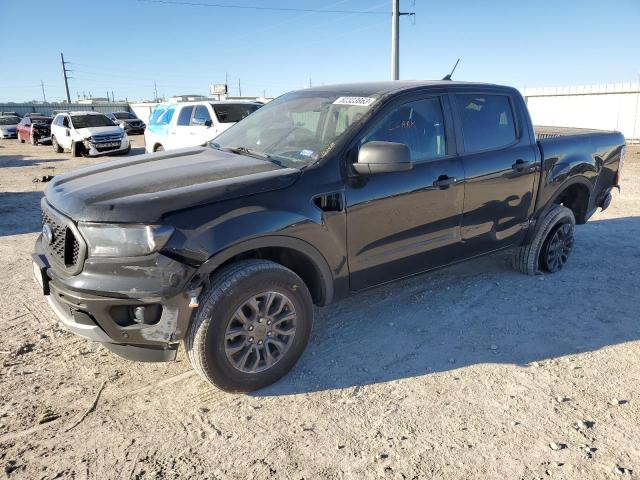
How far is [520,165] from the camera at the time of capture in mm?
4297

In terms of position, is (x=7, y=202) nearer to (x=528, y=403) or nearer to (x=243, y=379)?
(x=243, y=379)

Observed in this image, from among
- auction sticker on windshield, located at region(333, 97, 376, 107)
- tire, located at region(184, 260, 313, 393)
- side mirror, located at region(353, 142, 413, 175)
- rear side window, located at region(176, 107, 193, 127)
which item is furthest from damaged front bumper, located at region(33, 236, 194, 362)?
rear side window, located at region(176, 107, 193, 127)

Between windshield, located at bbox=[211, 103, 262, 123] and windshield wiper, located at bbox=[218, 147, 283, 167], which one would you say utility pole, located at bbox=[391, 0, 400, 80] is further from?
windshield wiper, located at bbox=[218, 147, 283, 167]

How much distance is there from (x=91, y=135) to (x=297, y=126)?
15.0 m

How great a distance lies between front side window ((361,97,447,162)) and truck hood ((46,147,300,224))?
32.3 inches

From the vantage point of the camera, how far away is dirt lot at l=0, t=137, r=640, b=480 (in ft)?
8.11

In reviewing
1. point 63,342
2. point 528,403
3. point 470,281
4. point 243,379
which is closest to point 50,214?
point 63,342

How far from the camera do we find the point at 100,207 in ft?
8.66

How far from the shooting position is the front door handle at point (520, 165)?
425 cm

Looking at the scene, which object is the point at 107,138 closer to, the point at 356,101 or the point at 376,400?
the point at 356,101

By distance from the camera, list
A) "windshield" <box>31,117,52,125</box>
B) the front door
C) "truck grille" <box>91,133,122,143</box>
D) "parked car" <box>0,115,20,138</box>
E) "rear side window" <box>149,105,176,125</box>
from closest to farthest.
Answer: the front door, "rear side window" <box>149,105,176,125</box>, "truck grille" <box>91,133,122,143</box>, "windshield" <box>31,117,52,125</box>, "parked car" <box>0,115,20,138</box>

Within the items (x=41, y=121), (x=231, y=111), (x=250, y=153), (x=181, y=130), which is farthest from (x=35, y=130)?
(x=250, y=153)

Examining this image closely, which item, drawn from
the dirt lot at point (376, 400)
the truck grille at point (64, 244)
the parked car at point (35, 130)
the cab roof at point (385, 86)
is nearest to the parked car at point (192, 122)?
the cab roof at point (385, 86)

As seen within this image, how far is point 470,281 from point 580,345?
4.41 feet
